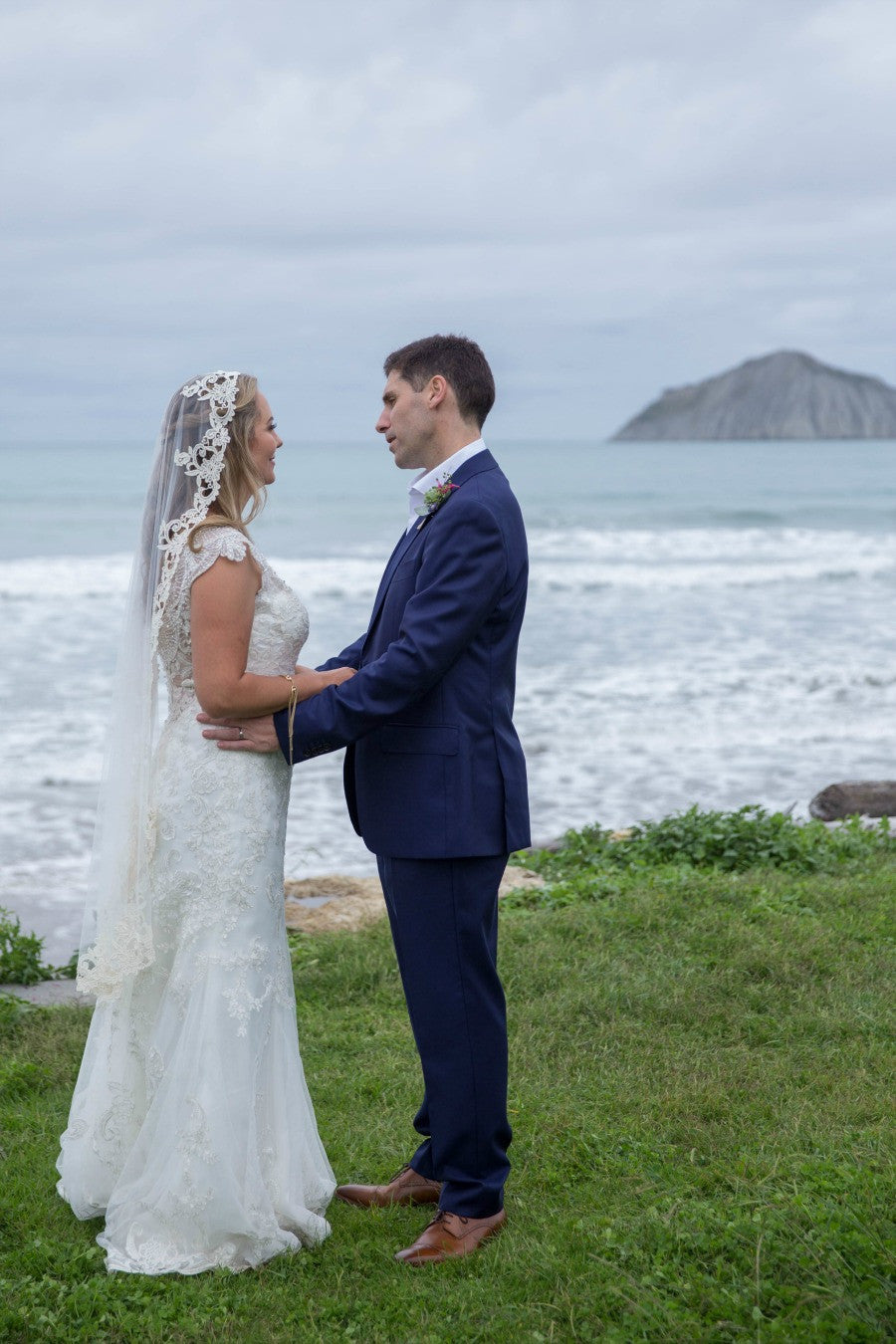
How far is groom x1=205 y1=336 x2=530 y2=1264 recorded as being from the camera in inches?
134

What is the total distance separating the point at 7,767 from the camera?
39.2 ft

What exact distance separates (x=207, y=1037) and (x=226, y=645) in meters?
1.05

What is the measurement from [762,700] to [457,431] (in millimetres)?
11930

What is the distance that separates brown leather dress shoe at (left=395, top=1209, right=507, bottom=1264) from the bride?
294mm

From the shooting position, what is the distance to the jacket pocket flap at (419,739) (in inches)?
136

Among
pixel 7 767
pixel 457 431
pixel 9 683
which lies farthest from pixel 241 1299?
pixel 9 683

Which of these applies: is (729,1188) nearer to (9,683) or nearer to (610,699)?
(610,699)

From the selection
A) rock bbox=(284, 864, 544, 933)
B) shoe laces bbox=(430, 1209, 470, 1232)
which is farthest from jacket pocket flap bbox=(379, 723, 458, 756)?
rock bbox=(284, 864, 544, 933)

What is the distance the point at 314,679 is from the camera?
362cm

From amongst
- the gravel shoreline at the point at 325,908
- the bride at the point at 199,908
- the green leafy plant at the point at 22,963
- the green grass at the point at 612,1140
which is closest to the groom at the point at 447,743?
the bride at the point at 199,908

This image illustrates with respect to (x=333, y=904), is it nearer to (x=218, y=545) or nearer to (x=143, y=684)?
(x=143, y=684)

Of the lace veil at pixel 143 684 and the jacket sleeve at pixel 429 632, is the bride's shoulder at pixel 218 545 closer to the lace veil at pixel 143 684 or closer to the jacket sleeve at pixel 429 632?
the lace veil at pixel 143 684

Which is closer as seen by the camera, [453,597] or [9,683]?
[453,597]

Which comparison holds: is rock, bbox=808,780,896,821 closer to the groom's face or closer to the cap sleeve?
the groom's face
